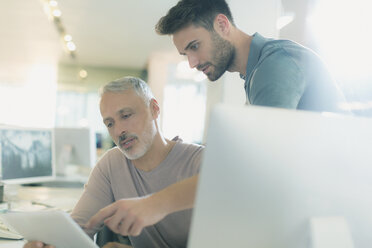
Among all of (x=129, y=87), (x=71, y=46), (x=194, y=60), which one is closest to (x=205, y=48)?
(x=194, y=60)

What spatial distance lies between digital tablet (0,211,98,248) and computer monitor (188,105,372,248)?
1.25 ft

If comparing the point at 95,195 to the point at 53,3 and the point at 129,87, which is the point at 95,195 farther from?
the point at 53,3

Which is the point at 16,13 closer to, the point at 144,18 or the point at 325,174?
the point at 144,18

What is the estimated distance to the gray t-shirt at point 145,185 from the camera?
1287mm

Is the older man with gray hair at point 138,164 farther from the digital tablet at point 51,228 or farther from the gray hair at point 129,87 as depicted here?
the digital tablet at point 51,228

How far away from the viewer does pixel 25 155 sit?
2.37 meters

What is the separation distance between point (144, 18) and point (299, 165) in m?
5.13

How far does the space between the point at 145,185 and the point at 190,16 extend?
2.07 feet

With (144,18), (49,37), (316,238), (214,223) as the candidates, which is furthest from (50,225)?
(49,37)

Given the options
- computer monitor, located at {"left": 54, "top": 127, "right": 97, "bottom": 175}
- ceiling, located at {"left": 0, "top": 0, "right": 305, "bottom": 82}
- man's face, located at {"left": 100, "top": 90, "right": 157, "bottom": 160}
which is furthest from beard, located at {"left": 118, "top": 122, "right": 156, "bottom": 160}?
computer monitor, located at {"left": 54, "top": 127, "right": 97, "bottom": 175}

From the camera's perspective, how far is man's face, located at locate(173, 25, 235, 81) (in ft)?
4.39

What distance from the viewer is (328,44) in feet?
9.71

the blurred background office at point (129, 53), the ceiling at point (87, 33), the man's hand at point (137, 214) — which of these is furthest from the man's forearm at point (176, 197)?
the ceiling at point (87, 33)

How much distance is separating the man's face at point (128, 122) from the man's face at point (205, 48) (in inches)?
11.0
